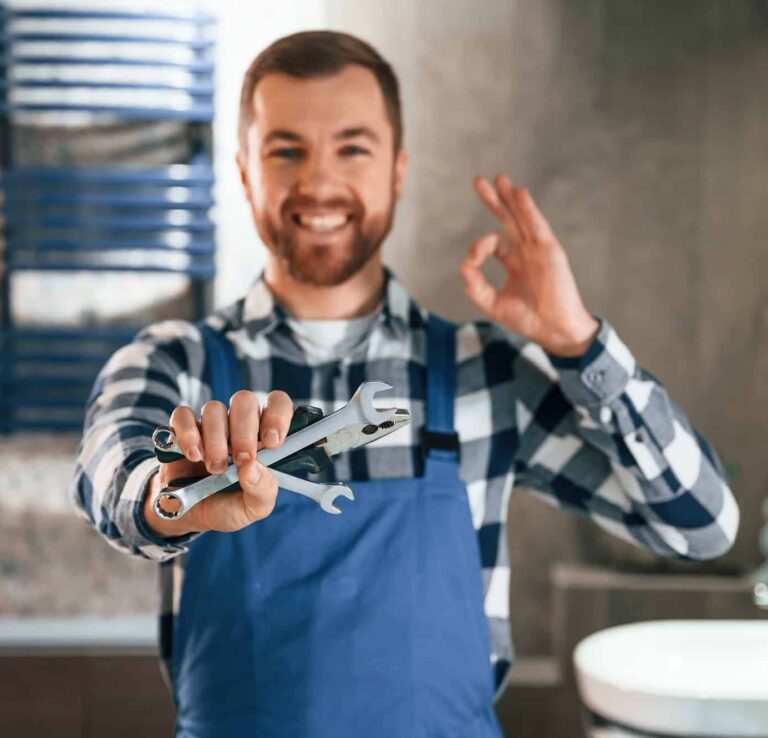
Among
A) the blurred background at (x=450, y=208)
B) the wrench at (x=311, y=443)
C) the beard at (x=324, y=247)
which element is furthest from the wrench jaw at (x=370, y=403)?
the blurred background at (x=450, y=208)

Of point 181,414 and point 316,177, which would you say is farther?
point 316,177

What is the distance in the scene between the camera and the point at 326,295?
3.88 feet

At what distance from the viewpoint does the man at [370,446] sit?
101 centimetres

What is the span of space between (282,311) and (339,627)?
35 centimetres

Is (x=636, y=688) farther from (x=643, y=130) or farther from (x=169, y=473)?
(x=643, y=130)

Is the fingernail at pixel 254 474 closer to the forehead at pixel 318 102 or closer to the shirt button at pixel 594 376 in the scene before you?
the shirt button at pixel 594 376

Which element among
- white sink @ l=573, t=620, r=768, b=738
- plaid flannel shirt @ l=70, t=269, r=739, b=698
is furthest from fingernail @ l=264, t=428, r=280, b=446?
white sink @ l=573, t=620, r=768, b=738

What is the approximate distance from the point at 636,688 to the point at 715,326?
1.06 meters

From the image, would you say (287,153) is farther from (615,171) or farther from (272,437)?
(615,171)

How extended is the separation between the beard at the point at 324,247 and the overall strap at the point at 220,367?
0.35ft

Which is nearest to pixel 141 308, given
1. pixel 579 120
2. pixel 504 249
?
pixel 579 120

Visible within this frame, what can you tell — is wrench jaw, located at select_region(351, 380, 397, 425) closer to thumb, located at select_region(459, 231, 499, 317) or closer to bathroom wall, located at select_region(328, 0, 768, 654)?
thumb, located at select_region(459, 231, 499, 317)

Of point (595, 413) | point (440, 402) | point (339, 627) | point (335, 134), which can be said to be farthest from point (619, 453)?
point (335, 134)

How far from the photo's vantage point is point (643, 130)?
6.99 ft
